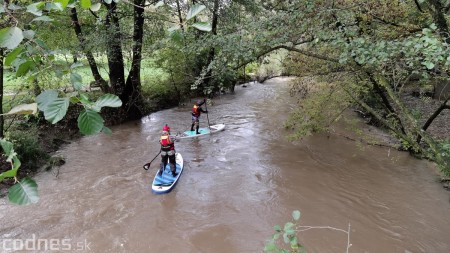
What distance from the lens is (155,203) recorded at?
25.7ft

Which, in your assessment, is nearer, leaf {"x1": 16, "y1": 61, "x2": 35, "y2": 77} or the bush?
leaf {"x1": 16, "y1": 61, "x2": 35, "y2": 77}

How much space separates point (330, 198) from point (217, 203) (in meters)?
2.85

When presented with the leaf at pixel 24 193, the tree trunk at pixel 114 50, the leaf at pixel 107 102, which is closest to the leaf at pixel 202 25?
the leaf at pixel 107 102

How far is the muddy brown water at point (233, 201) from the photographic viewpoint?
647 cm

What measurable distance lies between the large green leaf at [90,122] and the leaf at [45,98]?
0.10m

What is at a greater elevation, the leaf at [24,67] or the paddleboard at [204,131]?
the leaf at [24,67]

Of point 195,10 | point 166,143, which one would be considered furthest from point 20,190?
point 166,143

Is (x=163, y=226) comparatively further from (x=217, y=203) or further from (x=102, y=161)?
(x=102, y=161)

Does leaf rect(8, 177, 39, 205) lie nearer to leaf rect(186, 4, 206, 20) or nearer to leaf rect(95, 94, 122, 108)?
leaf rect(95, 94, 122, 108)

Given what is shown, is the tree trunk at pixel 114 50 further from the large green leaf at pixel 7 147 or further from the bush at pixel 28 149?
the large green leaf at pixel 7 147

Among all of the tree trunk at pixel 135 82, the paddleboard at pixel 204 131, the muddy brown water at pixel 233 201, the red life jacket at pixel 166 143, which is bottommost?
the muddy brown water at pixel 233 201

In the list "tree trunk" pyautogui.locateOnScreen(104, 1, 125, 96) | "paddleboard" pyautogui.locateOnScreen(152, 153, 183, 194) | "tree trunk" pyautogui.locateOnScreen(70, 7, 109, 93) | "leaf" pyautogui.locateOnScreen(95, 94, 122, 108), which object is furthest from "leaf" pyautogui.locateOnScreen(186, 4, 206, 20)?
"tree trunk" pyautogui.locateOnScreen(70, 7, 109, 93)

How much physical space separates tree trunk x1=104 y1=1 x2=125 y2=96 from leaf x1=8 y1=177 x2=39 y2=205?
391 inches

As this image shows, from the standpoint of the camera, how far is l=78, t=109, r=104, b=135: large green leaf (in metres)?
0.95
